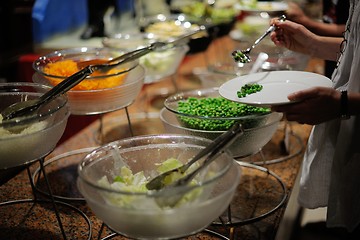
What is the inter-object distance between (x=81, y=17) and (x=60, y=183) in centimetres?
192

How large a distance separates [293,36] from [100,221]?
0.82 m

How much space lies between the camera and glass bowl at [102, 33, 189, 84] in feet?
6.46

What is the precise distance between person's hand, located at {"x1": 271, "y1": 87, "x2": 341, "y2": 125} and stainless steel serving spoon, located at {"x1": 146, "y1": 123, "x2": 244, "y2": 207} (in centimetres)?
18

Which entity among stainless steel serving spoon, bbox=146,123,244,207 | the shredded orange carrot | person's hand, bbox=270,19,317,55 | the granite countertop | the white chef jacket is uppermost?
person's hand, bbox=270,19,317,55

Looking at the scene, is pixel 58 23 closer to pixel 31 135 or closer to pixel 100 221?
pixel 100 221

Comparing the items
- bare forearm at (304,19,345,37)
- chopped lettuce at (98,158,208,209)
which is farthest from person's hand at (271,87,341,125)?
bare forearm at (304,19,345,37)

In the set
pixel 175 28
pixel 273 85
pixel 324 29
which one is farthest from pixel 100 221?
pixel 175 28

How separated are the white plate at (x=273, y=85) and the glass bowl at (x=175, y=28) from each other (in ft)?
3.09

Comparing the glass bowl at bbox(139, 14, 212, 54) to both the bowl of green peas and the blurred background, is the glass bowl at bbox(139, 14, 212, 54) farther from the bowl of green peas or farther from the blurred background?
the bowl of green peas

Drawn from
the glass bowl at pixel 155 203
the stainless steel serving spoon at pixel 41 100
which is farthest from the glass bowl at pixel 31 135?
the glass bowl at pixel 155 203

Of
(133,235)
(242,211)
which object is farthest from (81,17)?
(133,235)

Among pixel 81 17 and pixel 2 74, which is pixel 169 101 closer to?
pixel 81 17

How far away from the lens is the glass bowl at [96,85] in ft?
4.71

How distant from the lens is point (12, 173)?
160 centimetres
